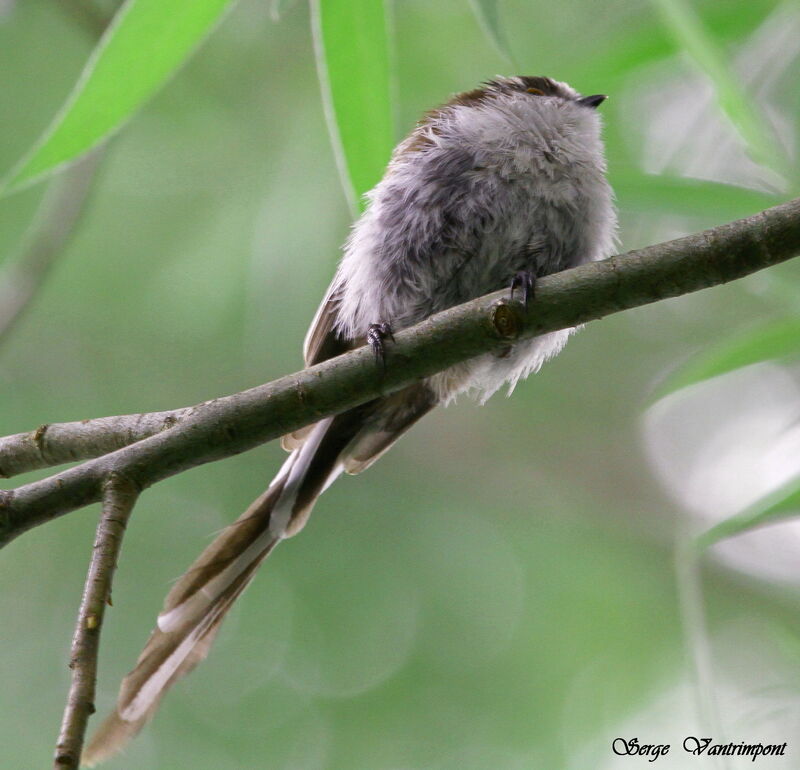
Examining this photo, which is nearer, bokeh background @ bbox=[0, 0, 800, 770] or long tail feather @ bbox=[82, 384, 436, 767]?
long tail feather @ bbox=[82, 384, 436, 767]

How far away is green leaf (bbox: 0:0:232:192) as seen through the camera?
2.04 metres

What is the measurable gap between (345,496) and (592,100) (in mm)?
2881

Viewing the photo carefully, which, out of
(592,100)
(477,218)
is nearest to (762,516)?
(477,218)

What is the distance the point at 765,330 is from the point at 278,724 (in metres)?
3.36

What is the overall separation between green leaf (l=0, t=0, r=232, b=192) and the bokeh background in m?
2.06

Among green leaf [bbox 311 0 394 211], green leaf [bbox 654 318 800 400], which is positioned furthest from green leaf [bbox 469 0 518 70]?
green leaf [bbox 654 318 800 400]

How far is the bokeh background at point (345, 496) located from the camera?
4406 millimetres

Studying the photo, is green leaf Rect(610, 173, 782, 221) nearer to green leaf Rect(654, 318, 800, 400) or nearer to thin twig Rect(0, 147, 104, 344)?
green leaf Rect(654, 318, 800, 400)

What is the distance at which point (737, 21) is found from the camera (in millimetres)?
2627

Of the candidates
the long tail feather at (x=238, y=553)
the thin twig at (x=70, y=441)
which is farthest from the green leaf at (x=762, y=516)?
the thin twig at (x=70, y=441)

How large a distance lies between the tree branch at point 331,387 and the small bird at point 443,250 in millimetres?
644

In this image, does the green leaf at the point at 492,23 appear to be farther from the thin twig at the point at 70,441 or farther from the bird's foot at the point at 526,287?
the thin twig at the point at 70,441

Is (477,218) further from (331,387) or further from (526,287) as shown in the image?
(331,387)

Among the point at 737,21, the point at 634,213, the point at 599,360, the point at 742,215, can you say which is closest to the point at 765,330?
the point at 742,215
